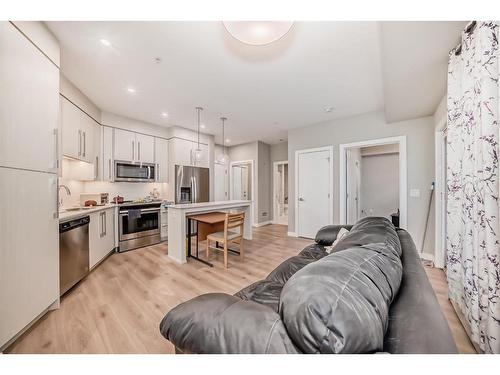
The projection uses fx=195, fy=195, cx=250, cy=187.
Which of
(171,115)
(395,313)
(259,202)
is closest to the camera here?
(395,313)

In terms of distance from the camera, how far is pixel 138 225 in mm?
3783

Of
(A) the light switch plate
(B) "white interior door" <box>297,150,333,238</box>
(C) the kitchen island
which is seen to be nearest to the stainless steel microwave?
(C) the kitchen island

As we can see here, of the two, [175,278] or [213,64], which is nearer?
[213,64]

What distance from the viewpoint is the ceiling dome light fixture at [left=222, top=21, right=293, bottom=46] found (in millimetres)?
1444

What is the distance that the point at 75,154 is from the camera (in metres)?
2.81

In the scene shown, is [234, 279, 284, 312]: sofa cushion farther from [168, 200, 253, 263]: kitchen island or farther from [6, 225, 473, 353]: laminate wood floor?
[168, 200, 253, 263]: kitchen island

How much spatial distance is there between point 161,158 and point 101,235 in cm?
207

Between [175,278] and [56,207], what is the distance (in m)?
1.49

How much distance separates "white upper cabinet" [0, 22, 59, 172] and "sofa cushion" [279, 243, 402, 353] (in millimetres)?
2105

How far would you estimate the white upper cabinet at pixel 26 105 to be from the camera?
4.59ft

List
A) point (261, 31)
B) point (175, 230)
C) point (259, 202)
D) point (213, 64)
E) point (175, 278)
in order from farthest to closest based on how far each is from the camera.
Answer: point (259, 202), point (175, 230), point (175, 278), point (213, 64), point (261, 31)
